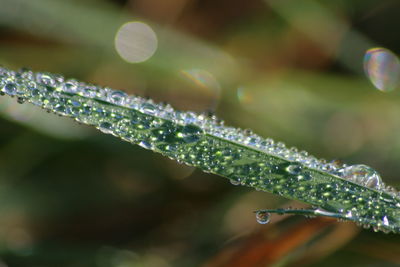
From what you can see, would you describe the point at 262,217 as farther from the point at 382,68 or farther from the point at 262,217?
the point at 382,68

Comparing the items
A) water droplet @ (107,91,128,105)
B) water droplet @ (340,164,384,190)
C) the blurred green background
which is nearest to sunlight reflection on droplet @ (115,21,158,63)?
the blurred green background

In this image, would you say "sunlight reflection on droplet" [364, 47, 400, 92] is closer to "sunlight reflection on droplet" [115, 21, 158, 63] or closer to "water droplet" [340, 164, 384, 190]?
"sunlight reflection on droplet" [115, 21, 158, 63]

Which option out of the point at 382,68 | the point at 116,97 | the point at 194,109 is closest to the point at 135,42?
the point at 194,109

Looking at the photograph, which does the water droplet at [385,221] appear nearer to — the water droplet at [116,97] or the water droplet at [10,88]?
the water droplet at [116,97]

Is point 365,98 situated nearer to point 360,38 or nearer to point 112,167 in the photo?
point 360,38

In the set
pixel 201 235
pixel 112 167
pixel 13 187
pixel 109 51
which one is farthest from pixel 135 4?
pixel 201 235

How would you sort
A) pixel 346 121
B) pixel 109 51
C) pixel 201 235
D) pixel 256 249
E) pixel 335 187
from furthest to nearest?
pixel 109 51 → pixel 346 121 → pixel 201 235 → pixel 256 249 → pixel 335 187
